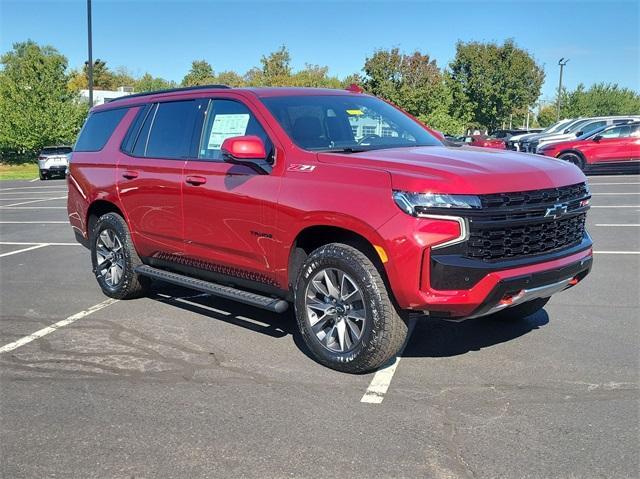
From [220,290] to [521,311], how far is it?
2.56 metres

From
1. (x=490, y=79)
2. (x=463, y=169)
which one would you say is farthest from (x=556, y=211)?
(x=490, y=79)

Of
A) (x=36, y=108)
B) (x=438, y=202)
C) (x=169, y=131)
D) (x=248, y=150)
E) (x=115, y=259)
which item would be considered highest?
(x=36, y=108)

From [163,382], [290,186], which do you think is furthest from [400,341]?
[163,382]

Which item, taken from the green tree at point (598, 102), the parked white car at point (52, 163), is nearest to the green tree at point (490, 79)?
the green tree at point (598, 102)

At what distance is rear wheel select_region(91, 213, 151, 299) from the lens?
6.31 meters

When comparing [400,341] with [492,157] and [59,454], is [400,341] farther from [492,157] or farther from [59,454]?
[59,454]

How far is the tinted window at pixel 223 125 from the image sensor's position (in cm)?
511

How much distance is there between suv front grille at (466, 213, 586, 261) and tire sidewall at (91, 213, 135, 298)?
3.66m

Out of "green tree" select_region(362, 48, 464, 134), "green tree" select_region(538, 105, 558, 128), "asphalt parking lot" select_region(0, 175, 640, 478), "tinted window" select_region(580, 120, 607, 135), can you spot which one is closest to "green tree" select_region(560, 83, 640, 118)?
"green tree" select_region(538, 105, 558, 128)

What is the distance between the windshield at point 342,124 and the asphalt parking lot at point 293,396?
5.21 ft

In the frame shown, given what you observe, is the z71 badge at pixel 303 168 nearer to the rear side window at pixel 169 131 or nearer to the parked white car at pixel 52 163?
the rear side window at pixel 169 131

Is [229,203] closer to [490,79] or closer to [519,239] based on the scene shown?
[519,239]

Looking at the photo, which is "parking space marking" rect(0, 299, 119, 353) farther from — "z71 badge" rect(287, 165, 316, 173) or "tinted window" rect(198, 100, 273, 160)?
"z71 badge" rect(287, 165, 316, 173)

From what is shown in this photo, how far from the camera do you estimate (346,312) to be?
4.41 m
